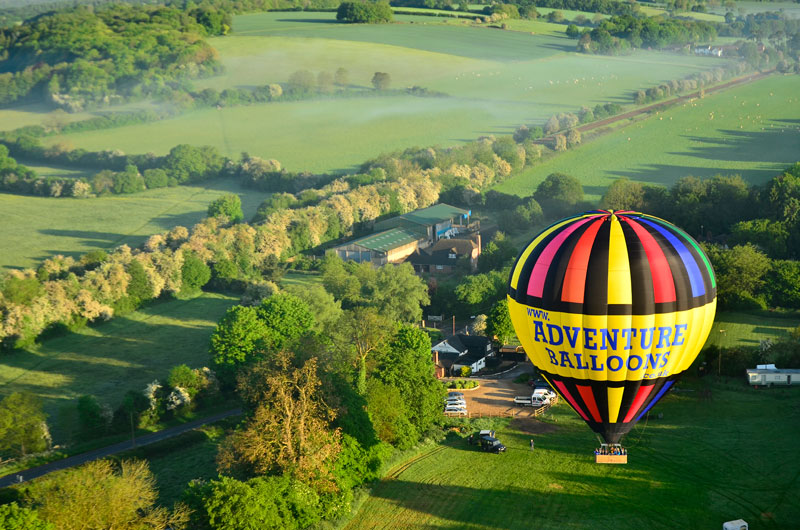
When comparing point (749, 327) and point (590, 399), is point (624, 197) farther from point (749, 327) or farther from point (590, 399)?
point (590, 399)

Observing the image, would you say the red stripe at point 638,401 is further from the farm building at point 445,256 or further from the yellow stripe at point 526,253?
the farm building at point 445,256

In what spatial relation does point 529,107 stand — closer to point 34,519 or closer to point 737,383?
point 737,383

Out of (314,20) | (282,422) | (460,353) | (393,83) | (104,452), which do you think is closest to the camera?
(282,422)

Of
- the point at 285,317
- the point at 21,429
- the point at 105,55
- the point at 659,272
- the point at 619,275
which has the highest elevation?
the point at 659,272

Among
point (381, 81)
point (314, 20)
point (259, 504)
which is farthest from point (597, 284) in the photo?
point (314, 20)

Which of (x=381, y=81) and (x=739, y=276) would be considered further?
(x=381, y=81)
